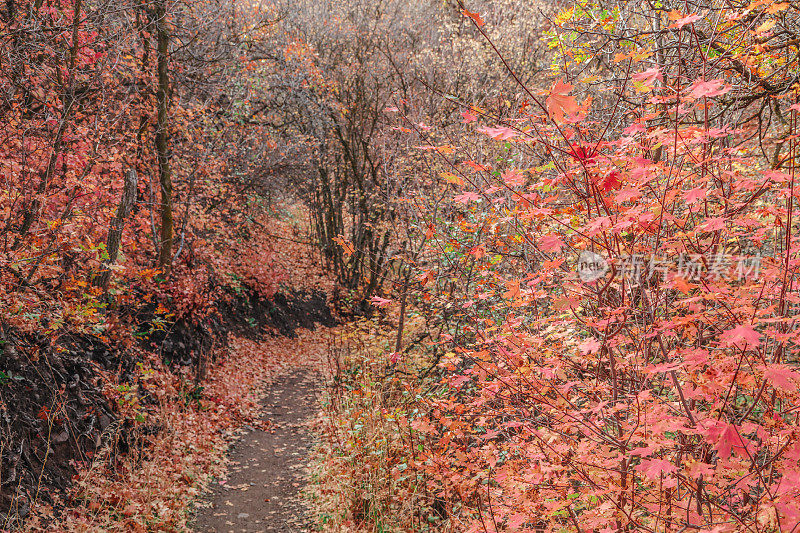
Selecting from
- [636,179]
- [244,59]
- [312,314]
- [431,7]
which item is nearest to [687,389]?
[636,179]

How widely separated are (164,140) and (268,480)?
24.0ft

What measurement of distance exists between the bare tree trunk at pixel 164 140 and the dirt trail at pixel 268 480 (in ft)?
12.9

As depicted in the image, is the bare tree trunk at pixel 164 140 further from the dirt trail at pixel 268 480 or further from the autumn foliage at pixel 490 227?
the dirt trail at pixel 268 480

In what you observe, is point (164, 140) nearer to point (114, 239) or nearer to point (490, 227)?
point (114, 239)

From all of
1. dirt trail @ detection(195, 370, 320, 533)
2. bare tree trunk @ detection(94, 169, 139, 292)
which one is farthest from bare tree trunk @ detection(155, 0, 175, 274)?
dirt trail @ detection(195, 370, 320, 533)

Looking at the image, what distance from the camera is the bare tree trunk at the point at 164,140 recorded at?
10102 millimetres

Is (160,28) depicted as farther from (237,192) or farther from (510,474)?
(510,474)

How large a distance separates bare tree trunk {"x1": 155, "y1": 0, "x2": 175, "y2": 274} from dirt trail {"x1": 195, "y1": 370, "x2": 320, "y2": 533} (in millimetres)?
3941

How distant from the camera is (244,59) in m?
13.4

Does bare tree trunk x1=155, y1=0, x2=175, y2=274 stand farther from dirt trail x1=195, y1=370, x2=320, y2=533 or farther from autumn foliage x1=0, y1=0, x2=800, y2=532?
dirt trail x1=195, y1=370, x2=320, y2=533

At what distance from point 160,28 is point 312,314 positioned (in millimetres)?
10819

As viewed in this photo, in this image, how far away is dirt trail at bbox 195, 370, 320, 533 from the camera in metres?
6.04

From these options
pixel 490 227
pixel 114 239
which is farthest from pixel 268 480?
pixel 490 227

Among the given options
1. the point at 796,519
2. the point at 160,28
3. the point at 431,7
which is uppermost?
the point at 431,7
